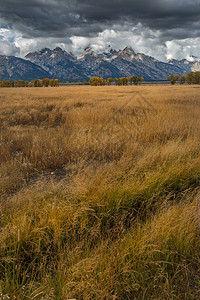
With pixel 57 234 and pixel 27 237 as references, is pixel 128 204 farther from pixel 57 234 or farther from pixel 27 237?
pixel 27 237

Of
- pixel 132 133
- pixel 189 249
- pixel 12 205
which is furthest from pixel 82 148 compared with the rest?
pixel 189 249

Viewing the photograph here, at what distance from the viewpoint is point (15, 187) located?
3.50 meters

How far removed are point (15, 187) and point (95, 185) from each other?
162 centimetres

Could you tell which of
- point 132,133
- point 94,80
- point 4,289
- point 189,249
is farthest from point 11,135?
point 94,80

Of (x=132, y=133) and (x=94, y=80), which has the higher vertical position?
(x=94, y=80)

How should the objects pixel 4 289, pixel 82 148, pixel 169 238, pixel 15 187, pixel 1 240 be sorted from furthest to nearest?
1. pixel 82 148
2. pixel 15 187
3. pixel 169 238
4. pixel 1 240
5. pixel 4 289

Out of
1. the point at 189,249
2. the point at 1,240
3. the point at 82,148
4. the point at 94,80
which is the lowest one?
the point at 189,249

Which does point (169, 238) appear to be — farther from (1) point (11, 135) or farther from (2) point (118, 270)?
(1) point (11, 135)

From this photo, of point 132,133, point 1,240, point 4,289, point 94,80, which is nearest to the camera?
point 4,289

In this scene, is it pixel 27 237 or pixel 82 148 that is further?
pixel 82 148

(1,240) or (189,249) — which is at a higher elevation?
(1,240)

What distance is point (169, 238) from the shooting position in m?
1.99

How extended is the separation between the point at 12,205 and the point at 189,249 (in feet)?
8.15

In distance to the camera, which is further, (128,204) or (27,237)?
(128,204)
